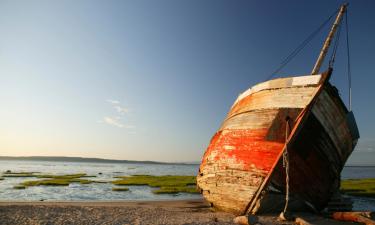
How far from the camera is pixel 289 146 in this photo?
11.0m

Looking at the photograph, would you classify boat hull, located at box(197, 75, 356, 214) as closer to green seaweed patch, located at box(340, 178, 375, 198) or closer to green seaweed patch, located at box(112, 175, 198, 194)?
green seaweed patch, located at box(112, 175, 198, 194)

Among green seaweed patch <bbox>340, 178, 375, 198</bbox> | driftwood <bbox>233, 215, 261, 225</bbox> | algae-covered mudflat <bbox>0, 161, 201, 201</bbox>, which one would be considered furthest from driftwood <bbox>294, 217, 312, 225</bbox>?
green seaweed patch <bbox>340, 178, 375, 198</bbox>

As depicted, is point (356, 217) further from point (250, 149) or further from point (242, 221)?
point (250, 149)

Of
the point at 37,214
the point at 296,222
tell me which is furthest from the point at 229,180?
the point at 37,214

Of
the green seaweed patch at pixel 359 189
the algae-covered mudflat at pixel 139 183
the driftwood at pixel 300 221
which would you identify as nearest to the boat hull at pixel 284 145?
the driftwood at pixel 300 221

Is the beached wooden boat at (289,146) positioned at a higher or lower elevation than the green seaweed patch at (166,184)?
higher

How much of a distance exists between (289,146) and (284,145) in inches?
8.1

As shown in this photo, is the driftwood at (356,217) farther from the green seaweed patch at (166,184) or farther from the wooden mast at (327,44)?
the green seaweed patch at (166,184)

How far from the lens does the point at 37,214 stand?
13.2 meters

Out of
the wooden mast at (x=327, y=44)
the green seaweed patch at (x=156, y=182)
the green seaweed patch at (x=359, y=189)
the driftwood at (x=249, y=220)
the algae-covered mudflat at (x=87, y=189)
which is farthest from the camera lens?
the green seaweed patch at (x=156, y=182)

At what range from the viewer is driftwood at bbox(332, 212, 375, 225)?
10422 millimetres

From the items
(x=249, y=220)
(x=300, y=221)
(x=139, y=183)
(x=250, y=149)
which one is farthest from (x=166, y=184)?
(x=300, y=221)

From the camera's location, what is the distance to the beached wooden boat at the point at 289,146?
11.2 meters

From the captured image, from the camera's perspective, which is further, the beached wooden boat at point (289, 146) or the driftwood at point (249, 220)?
the beached wooden boat at point (289, 146)
